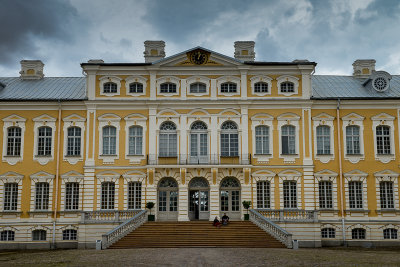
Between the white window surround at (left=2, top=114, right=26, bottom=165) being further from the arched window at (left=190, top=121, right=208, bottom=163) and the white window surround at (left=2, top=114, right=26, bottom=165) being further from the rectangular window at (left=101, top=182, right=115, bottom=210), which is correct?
the arched window at (left=190, top=121, right=208, bottom=163)

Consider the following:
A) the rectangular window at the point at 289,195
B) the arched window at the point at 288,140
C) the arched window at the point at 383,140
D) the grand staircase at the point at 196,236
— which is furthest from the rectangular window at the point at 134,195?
the arched window at the point at 383,140

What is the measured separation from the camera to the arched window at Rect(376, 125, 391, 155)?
37812 mm

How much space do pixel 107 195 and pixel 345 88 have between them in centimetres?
2148

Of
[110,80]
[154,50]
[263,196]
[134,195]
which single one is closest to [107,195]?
[134,195]

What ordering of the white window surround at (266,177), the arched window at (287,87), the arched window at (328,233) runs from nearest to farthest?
the arched window at (328,233), the white window surround at (266,177), the arched window at (287,87)

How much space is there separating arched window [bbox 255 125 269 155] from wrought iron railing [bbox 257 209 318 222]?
4.95 m

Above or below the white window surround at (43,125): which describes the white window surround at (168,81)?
above

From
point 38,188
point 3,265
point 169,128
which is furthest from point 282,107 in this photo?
point 3,265

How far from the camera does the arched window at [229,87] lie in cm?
3809

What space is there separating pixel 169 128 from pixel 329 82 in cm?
1482

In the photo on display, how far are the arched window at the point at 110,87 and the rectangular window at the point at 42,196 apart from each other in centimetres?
867

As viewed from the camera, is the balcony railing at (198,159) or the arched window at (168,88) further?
the arched window at (168,88)

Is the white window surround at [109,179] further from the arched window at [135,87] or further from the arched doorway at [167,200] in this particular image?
the arched window at [135,87]

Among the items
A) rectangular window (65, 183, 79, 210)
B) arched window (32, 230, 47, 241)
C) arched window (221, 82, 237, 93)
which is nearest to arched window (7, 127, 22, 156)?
rectangular window (65, 183, 79, 210)
